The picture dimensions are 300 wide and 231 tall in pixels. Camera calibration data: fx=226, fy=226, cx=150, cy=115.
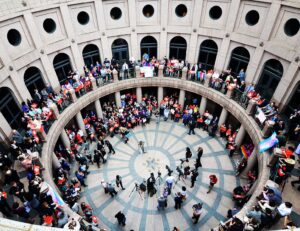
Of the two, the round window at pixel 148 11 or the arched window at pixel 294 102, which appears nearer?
the arched window at pixel 294 102

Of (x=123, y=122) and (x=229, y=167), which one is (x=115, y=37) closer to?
(x=123, y=122)

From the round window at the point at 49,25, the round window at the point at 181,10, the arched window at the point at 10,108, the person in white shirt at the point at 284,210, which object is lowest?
the person in white shirt at the point at 284,210

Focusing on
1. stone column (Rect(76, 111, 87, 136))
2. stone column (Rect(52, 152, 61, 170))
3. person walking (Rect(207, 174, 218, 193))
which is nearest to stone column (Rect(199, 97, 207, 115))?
person walking (Rect(207, 174, 218, 193))

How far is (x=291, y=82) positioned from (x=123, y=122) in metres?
14.9

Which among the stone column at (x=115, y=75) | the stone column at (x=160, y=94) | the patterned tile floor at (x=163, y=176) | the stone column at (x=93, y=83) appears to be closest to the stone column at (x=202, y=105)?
the patterned tile floor at (x=163, y=176)

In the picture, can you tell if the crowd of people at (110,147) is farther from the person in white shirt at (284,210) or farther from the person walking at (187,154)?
the person walking at (187,154)

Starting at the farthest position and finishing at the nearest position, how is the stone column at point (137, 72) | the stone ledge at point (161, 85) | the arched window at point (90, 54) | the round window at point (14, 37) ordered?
the stone column at point (137, 72)
the arched window at point (90, 54)
the round window at point (14, 37)
the stone ledge at point (161, 85)

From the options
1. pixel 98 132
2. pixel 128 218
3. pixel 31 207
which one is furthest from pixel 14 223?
pixel 98 132

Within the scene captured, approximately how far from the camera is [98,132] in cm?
2167

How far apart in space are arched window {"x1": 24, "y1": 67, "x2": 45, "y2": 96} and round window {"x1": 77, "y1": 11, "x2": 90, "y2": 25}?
20.7 ft

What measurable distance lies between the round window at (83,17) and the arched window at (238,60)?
14.4 m

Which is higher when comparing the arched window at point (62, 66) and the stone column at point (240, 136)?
the arched window at point (62, 66)

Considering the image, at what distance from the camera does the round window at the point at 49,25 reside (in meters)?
19.6

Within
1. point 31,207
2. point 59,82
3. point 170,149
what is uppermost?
point 59,82
